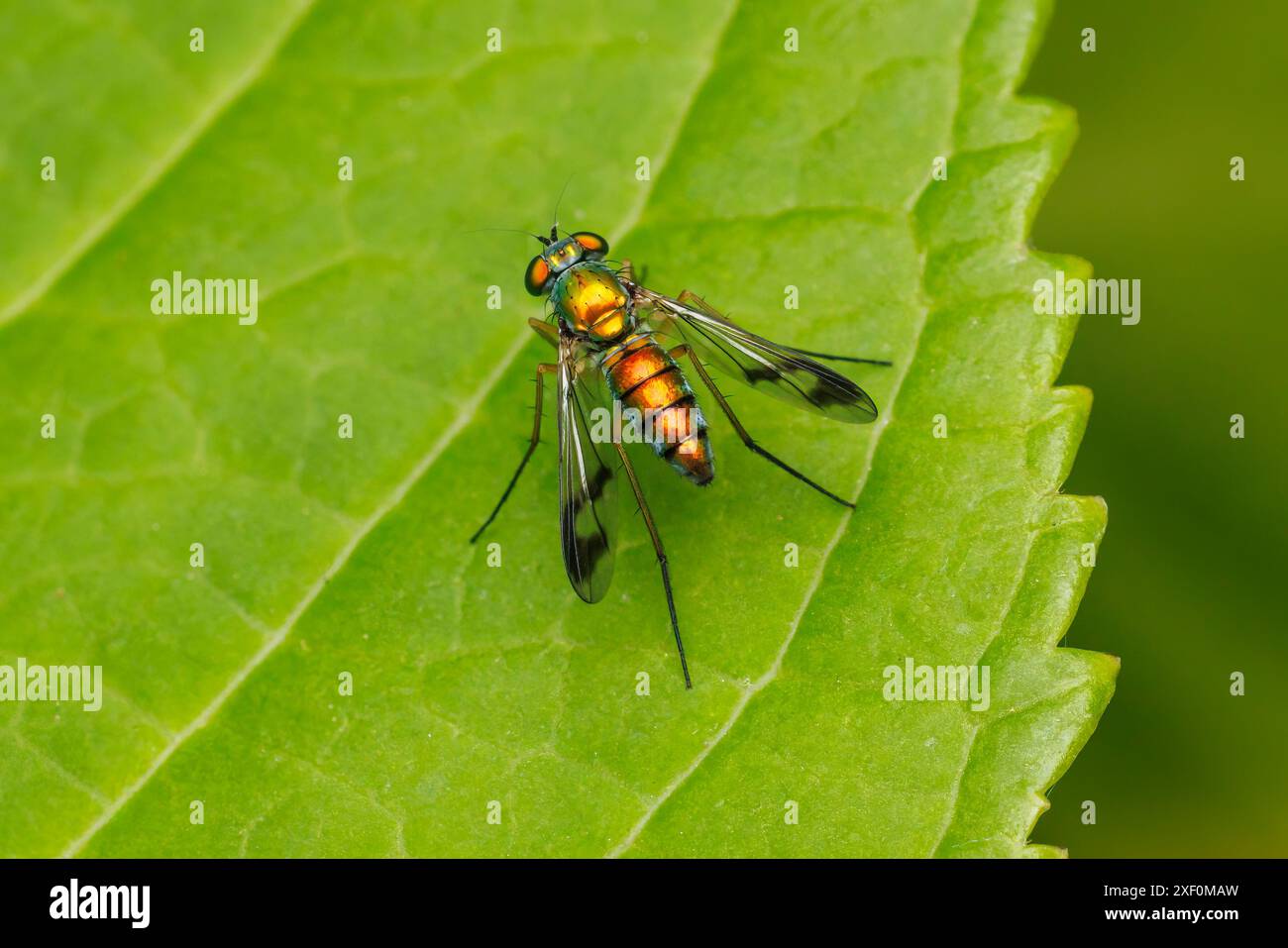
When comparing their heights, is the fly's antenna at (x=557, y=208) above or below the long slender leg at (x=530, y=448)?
above

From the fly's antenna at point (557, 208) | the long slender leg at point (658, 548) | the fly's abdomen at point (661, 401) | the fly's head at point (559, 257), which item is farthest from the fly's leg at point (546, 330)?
the long slender leg at point (658, 548)

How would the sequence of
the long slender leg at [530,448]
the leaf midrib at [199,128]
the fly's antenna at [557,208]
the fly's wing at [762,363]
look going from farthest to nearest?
the fly's antenna at [557,208] < the leaf midrib at [199,128] < the long slender leg at [530,448] < the fly's wing at [762,363]

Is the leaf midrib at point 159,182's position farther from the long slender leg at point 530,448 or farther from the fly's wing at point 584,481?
the fly's wing at point 584,481

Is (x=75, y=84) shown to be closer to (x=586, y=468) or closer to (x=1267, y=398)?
(x=586, y=468)

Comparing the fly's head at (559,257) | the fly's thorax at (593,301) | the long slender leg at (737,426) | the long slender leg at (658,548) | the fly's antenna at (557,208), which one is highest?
the fly's antenna at (557,208)

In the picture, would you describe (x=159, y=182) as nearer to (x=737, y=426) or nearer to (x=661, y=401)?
(x=661, y=401)

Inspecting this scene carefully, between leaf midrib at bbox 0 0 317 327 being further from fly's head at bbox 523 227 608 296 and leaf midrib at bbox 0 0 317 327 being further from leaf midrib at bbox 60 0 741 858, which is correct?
fly's head at bbox 523 227 608 296

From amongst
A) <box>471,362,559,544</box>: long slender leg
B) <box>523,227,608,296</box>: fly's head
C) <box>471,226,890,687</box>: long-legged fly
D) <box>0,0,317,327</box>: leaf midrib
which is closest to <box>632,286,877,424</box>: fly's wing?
<box>471,226,890,687</box>: long-legged fly
